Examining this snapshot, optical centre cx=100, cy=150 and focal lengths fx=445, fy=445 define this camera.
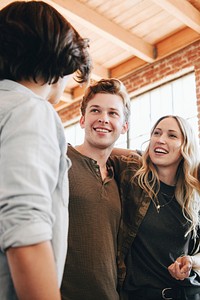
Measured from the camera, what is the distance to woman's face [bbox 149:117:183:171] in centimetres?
208

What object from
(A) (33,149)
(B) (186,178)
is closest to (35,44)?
(A) (33,149)

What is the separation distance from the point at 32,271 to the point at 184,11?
4.36 meters

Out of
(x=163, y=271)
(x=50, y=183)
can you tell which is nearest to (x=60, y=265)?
(x=50, y=183)

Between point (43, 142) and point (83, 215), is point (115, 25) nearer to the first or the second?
point (83, 215)

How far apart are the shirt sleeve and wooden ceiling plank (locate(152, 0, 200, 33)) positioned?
389 centimetres

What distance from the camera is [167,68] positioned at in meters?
5.65

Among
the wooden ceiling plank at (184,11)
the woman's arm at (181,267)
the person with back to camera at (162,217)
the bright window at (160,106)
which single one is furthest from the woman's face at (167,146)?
the bright window at (160,106)

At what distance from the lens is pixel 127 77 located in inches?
243

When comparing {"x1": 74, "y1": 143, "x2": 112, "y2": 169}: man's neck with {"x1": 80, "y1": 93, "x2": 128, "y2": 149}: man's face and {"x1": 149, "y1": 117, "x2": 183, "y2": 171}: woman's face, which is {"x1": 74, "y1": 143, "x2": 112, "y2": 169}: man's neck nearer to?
{"x1": 80, "y1": 93, "x2": 128, "y2": 149}: man's face

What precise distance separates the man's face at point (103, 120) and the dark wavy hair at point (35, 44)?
0.93 metres

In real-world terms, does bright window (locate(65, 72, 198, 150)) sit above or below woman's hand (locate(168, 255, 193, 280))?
above

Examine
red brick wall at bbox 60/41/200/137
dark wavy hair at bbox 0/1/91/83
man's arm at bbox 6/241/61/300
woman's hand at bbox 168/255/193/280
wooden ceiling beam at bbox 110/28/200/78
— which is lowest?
woman's hand at bbox 168/255/193/280

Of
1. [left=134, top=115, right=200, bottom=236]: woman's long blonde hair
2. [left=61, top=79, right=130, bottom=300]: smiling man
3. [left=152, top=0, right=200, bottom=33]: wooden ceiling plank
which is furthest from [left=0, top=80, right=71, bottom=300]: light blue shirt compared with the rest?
[left=152, top=0, right=200, bottom=33]: wooden ceiling plank

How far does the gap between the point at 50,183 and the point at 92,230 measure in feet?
2.74
